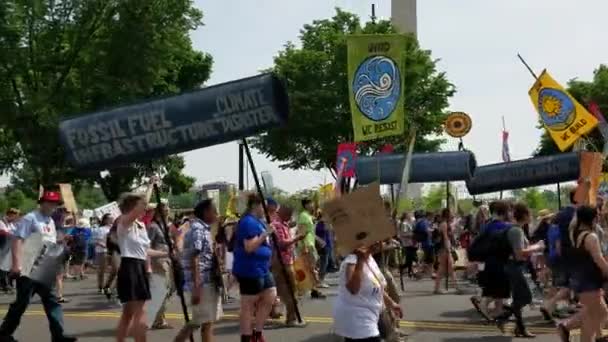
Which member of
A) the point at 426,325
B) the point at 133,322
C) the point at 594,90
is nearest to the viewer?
the point at 133,322

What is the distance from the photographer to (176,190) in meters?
53.4

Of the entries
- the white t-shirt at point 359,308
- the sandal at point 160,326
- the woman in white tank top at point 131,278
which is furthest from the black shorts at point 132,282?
the sandal at point 160,326

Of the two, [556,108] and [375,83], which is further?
[556,108]

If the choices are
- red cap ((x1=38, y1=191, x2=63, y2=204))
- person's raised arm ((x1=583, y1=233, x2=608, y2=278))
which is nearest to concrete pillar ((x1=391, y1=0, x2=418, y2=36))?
red cap ((x1=38, y1=191, x2=63, y2=204))

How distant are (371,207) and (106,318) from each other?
29.3 feet

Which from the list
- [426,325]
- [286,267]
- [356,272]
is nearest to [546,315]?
[426,325]

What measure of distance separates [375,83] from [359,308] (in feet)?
21.1

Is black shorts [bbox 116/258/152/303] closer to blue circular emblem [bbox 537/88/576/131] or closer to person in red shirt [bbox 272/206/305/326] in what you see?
person in red shirt [bbox 272/206/305/326]

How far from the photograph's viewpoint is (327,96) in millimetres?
40812

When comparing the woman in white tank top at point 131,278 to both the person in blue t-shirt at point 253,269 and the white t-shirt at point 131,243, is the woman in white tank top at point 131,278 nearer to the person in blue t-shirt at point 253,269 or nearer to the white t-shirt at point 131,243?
the white t-shirt at point 131,243

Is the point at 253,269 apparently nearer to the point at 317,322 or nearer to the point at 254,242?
the point at 254,242

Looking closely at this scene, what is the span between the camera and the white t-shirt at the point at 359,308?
7.02 metres

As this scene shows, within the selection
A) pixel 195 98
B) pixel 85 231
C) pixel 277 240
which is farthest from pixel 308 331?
pixel 85 231

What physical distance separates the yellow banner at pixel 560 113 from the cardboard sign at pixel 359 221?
12173 mm
